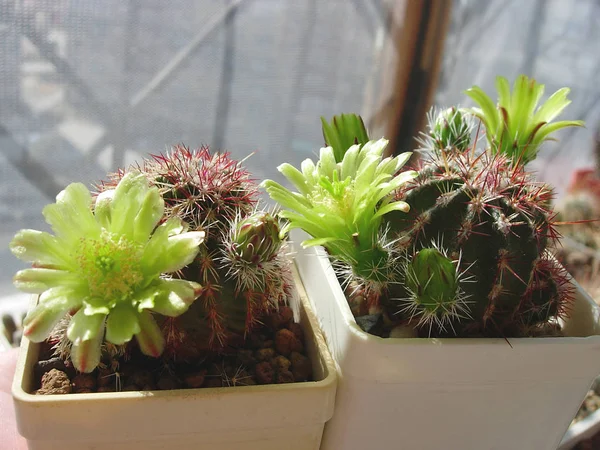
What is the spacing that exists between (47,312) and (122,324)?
0.06 m

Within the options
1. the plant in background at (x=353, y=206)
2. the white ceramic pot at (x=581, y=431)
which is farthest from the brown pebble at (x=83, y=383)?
the white ceramic pot at (x=581, y=431)

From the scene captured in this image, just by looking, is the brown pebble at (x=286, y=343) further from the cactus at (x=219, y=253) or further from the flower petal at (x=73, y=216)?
the flower petal at (x=73, y=216)

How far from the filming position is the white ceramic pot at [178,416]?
1.50ft

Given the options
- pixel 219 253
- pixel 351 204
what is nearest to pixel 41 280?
pixel 219 253

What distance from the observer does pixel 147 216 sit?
0.47m

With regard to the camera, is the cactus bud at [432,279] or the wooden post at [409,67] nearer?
the cactus bud at [432,279]

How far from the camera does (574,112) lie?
1.52 m

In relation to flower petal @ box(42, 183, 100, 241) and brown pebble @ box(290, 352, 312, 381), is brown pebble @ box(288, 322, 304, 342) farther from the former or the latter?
flower petal @ box(42, 183, 100, 241)

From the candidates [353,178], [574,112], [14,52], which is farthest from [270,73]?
[574,112]

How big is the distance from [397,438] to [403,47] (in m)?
0.77

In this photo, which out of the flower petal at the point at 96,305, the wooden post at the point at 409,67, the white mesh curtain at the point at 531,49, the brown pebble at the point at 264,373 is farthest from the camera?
the white mesh curtain at the point at 531,49

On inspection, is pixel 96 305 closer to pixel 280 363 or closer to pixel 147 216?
pixel 147 216

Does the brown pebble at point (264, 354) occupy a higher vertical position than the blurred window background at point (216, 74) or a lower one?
A: lower

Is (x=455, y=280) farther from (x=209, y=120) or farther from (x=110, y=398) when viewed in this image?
(x=209, y=120)
